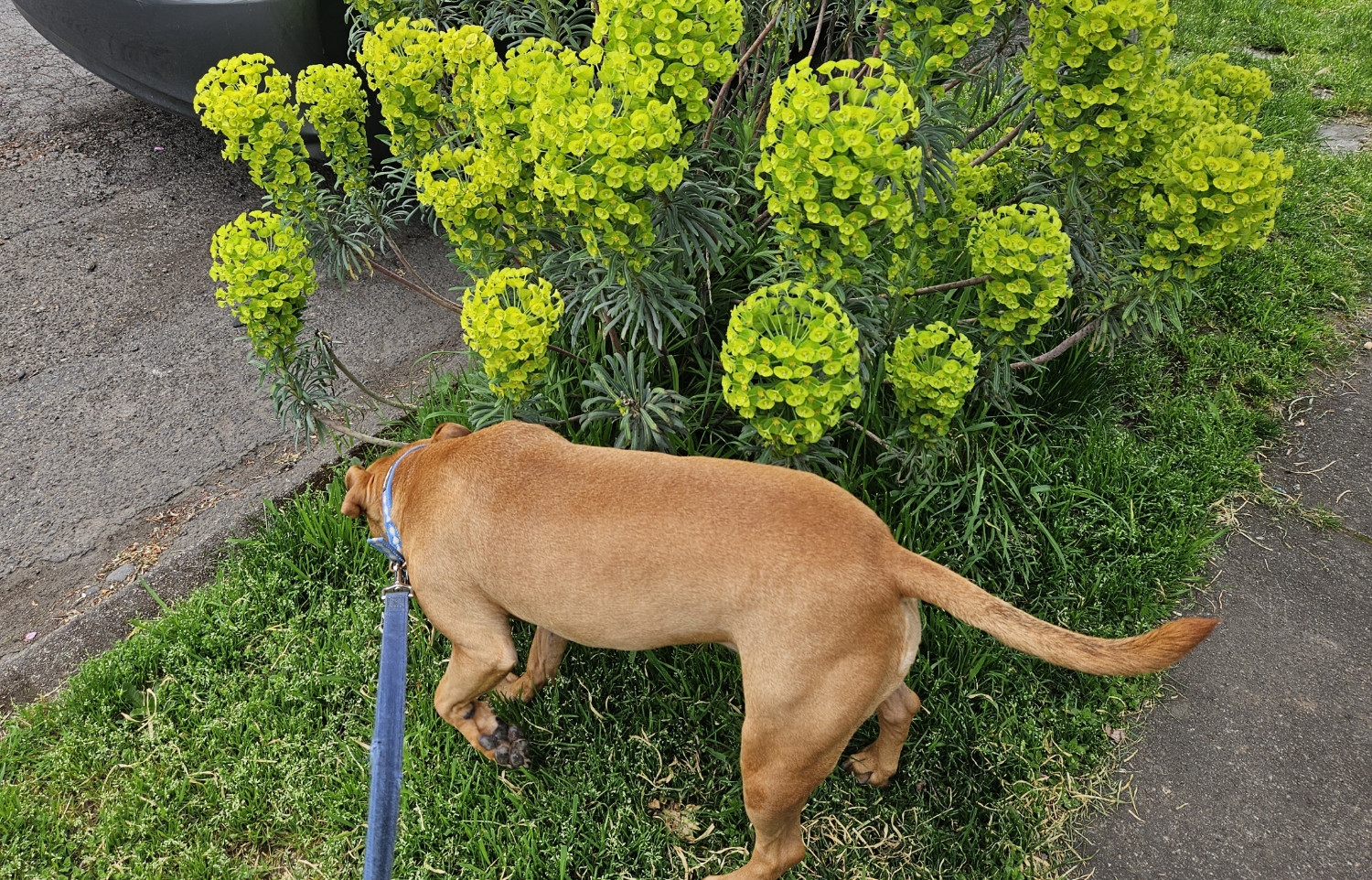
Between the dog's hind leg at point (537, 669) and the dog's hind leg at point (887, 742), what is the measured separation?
3.25ft

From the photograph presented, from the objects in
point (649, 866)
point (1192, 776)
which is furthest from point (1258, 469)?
point (649, 866)

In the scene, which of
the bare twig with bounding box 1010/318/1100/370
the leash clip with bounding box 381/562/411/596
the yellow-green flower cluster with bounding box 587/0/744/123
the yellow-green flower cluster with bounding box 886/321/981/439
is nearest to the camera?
the yellow-green flower cluster with bounding box 587/0/744/123

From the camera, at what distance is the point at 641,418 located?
285 cm

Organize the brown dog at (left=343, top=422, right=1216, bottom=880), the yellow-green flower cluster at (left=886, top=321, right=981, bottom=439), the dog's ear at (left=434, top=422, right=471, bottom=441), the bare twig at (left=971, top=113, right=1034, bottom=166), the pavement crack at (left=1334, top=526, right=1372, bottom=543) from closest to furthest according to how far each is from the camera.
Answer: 1. the brown dog at (left=343, top=422, right=1216, bottom=880)
2. the yellow-green flower cluster at (left=886, top=321, right=981, bottom=439)
3. the dog's ear at (left=434, top=422, right=471, bottom=441)
4. the bare twig at (left=971, top=113, right=1034, bottom=166)
5. the pavement crack at (left=1334, top=526, right=1372, bottom=543)

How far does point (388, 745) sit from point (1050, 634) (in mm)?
1488

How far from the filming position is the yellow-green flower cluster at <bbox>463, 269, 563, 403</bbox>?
2.48 meters

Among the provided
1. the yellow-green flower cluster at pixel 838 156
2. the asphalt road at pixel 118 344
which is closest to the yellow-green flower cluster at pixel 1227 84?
the yellow-green flower cluster at pixel 838 156

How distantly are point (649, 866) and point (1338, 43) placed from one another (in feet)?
25.7

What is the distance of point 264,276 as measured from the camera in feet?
8.96

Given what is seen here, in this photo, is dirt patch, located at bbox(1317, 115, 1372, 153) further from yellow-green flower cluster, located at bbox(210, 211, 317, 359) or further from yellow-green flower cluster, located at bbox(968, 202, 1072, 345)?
yellow-green flower cluster, located at bbox(210, 211, 317, 359)

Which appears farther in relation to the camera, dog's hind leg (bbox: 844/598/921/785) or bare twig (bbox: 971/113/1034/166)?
bare twig (bbox: 971/113/1034/166)

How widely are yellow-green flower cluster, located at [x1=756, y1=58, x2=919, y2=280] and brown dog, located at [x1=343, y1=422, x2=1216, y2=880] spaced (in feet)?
2.12

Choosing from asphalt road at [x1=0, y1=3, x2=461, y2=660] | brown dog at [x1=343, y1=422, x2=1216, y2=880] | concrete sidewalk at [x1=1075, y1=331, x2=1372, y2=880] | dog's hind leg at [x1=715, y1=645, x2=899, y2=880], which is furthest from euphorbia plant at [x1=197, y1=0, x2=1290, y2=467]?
concrete sidewalk at [x1=1075, y1=331, x2=1372, y2=880]

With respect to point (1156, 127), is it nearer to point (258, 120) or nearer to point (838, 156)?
point (838, 156)
